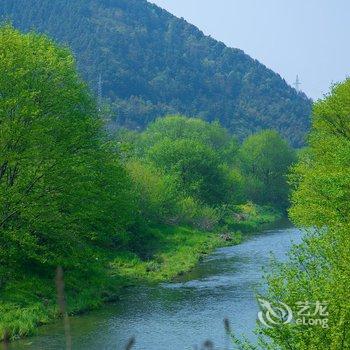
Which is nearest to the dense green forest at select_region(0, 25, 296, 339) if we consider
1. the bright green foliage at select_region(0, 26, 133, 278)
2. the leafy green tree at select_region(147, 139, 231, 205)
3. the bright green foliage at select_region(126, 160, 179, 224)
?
the bright green foliage at select_region(0, 26, 133, 278)

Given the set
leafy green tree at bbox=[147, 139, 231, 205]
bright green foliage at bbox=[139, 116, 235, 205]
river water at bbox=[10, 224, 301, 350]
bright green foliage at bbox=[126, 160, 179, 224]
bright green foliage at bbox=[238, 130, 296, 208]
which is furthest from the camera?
bright green foliage at bbox=[238, 130, 296, 208]

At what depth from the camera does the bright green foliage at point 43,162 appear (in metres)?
36.1

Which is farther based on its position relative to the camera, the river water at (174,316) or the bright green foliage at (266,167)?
the bright green foliage at (266,167)

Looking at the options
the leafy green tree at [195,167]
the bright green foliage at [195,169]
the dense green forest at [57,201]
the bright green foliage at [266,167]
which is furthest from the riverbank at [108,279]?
the bright green foliage at [266,167]

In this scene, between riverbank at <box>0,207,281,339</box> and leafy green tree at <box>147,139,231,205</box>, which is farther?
leafy green tree at <box>147,139,231,205</box>

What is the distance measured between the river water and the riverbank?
1.08 meters

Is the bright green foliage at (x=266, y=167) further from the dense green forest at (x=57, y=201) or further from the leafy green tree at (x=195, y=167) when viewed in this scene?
the dense green forest at (x=57, y=201)

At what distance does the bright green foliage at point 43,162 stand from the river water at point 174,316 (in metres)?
5.51

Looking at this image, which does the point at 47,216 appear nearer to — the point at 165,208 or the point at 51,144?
the point at 51,144

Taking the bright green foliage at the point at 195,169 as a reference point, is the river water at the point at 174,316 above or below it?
below

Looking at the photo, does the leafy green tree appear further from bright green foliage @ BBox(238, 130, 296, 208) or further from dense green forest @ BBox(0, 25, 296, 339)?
bright green foliage @ BBox(238, 130, 296, 208)

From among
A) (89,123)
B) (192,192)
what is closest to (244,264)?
(89,123)

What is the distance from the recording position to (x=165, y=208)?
6675 centimetres

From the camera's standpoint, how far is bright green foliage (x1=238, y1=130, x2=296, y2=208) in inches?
4232
